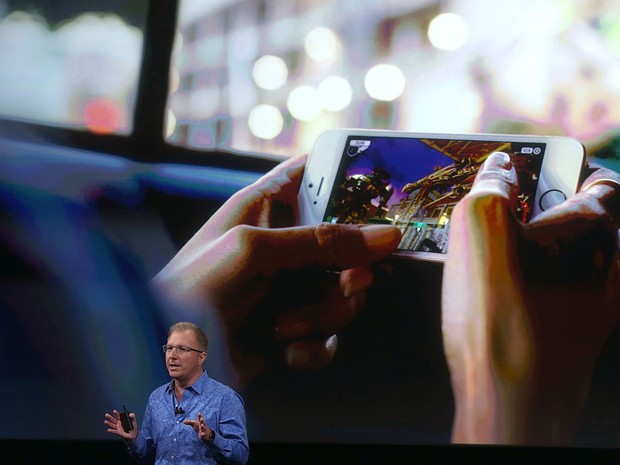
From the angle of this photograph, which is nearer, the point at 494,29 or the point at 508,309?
the point at 508,309

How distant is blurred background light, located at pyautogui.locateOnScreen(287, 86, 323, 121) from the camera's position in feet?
7.54

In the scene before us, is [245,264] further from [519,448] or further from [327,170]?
[519,448]

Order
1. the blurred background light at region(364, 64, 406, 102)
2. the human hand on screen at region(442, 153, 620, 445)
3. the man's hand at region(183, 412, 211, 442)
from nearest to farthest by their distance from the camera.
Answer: the man's hand at region(183, 412, 211, 442), the human hand on screen at region(442, 153, 620, 445), the blurred background light at region(364, 64, 406, 102)

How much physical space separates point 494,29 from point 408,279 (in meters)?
0.74

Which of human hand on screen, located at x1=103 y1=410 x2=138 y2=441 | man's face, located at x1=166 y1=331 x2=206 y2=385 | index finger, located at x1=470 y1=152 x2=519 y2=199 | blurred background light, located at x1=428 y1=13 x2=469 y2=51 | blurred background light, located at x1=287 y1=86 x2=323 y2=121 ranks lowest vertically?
human hand on screen, located at x1=103 y1=410 x2=138 y2=441

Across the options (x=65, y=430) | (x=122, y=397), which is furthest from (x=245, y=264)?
(x=65, y=430)

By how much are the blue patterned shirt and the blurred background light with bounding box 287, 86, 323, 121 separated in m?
1.09

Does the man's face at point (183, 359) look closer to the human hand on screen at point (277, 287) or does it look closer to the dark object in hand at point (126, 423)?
the dark object in hand at point (126, 423)

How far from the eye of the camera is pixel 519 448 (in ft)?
7.66

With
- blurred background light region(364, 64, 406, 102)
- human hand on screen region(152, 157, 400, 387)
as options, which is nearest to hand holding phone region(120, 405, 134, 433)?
human hand on screen region(152, 157, 400, 387)

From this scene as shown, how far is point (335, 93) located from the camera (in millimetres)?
2303

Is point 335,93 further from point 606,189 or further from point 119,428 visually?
point 119,428

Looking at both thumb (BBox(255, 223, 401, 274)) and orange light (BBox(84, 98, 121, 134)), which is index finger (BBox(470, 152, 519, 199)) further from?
orange light (BBox(84, 98, 121, 134))

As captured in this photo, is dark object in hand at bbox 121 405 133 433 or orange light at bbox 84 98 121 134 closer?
dark object in hand at bbox 121 405 133 433
